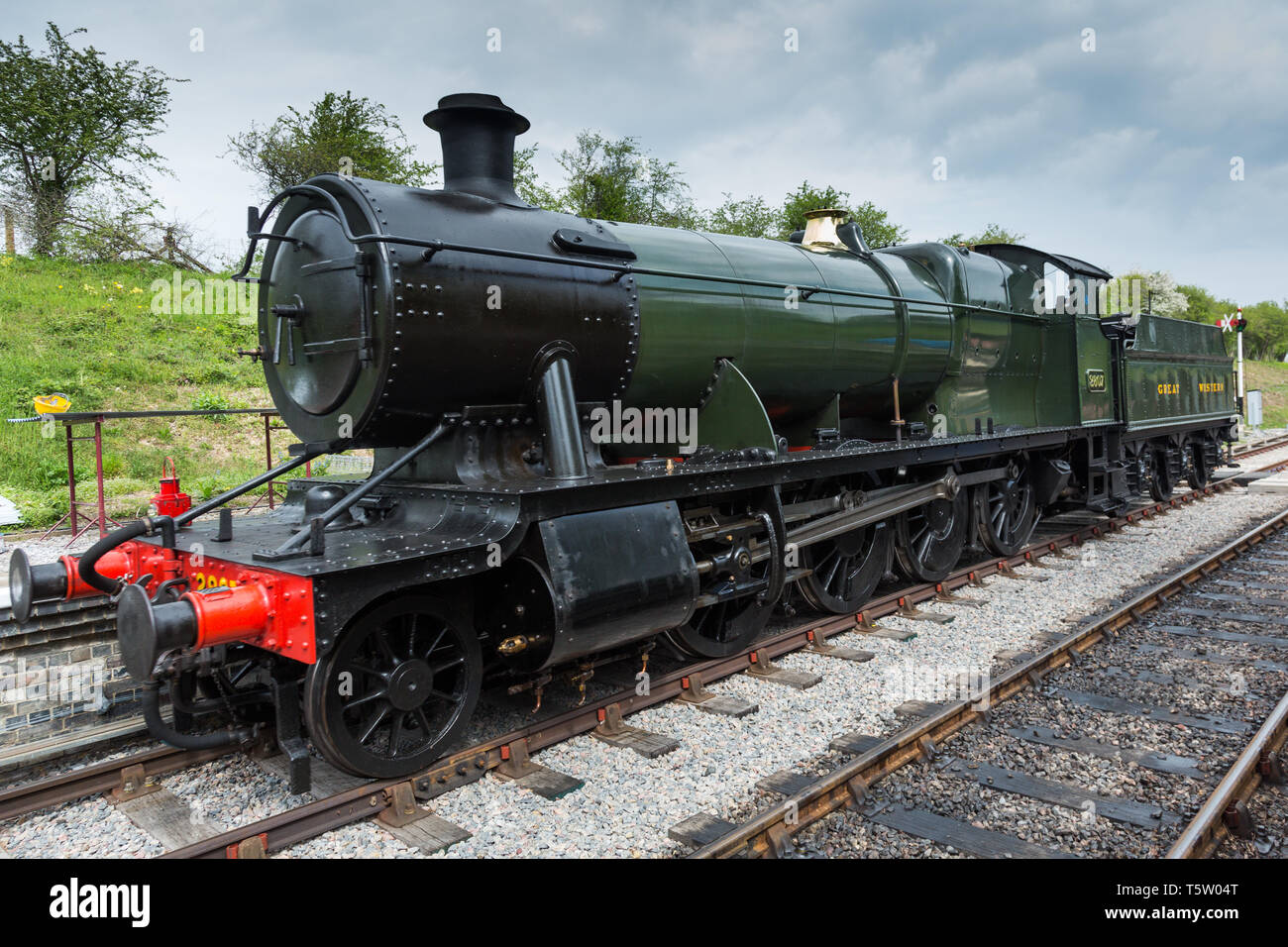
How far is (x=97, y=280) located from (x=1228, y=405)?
80.7ft

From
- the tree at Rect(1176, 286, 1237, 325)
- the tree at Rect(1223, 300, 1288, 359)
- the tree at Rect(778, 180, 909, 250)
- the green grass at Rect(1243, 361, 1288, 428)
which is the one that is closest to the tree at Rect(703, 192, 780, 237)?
the tree at Rect(778, 180, 909, 250)

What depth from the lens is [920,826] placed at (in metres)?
3.69

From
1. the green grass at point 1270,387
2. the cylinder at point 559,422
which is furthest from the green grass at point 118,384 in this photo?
the green grass at point 1270,387

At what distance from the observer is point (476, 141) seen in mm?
4777

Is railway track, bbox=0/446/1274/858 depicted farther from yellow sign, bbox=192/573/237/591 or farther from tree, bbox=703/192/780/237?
tree, bbox=703/192/780/237

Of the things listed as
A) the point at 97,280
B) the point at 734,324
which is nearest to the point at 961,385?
the point at 734,324

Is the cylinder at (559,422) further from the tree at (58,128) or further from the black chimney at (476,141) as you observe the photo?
the tree at (58,128)

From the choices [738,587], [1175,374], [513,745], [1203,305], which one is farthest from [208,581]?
[1203,305]

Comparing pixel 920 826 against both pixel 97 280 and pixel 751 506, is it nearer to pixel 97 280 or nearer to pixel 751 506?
pixel 751 506

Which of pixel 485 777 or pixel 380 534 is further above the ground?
pixel 380 534

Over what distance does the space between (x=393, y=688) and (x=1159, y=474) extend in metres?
13.4

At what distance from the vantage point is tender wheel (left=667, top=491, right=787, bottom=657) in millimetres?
5469

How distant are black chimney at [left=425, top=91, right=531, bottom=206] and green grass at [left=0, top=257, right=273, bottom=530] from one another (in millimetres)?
8163

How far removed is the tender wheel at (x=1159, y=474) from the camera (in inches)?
511
